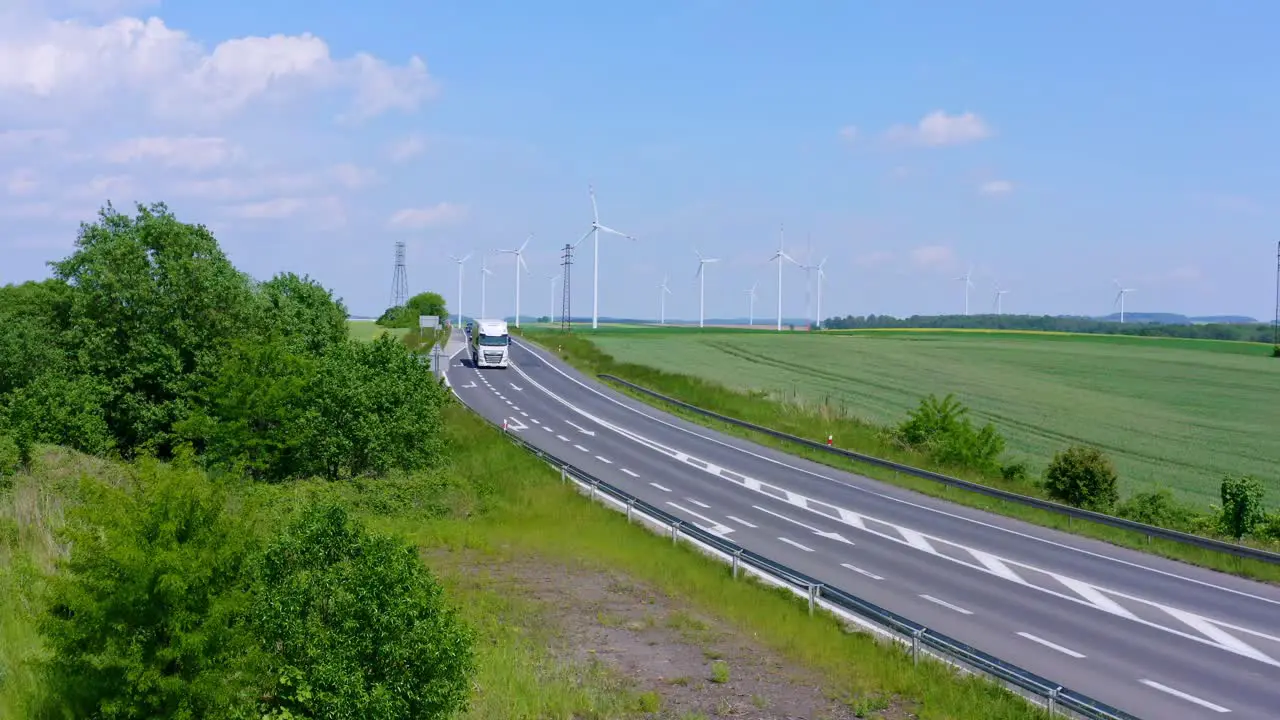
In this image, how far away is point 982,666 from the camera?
44.4 ft

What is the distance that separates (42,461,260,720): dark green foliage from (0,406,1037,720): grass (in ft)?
4.36

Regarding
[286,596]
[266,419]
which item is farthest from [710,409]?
[286,596]

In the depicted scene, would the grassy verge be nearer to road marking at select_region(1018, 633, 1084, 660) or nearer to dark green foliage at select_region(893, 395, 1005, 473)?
dark green foliage at select_region(893, 395, 1005, 473)

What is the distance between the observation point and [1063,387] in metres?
76.9

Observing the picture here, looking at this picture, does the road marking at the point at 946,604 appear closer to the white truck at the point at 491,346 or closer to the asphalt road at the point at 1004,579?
the asphalt road at the point at 1004,579

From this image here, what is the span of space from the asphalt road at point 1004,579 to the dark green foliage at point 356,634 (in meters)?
9.62

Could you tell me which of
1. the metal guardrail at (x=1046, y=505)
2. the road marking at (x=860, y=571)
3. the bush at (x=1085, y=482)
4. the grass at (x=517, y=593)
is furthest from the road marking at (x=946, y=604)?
the bush at (x=1085, y=482)

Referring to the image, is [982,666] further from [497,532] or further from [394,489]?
[394,489]

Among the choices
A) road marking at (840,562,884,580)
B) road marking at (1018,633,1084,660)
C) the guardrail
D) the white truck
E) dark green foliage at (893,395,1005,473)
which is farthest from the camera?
the white truck

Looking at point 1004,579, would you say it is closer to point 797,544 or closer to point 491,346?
point 797,544

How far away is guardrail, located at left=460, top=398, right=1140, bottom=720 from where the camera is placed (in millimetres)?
12203

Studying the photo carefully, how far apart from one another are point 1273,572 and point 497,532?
18150 millimetres

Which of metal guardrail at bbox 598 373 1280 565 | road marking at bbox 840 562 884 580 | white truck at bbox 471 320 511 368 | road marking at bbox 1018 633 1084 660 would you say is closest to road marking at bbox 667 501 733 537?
road marking at bbox 840 562 884 580

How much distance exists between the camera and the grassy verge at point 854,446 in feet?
76.2
